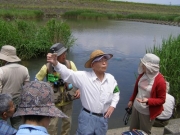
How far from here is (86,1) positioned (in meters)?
57.6

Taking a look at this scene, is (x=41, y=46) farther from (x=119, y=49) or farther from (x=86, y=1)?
(x=86, y=1)

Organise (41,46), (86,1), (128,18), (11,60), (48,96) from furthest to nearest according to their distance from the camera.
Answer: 1. (86,1)
2. (128,18)
3. (41,46)
4. (11,60)
5. (48,96)

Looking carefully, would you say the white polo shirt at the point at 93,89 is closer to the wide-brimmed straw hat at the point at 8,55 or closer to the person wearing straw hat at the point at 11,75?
the person wearing straw hat at the point at 11,75

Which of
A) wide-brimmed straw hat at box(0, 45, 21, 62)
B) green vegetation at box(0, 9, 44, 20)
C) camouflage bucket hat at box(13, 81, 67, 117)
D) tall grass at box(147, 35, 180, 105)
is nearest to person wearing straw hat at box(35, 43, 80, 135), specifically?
wide-brimmed straw hat at box(0, 45, 21, 62)

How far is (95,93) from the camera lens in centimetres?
272

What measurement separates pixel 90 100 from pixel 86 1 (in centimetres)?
5723

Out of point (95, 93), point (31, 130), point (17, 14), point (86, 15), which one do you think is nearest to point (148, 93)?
point (95, 93)

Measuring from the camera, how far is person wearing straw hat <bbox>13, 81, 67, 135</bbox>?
5.05 feet

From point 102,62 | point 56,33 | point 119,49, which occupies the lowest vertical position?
point 119,49

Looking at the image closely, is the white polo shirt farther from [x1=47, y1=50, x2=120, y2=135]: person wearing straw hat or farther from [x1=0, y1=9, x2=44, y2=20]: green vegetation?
[x1=0, y1=9, x2=44, y2=20]: green vegetation

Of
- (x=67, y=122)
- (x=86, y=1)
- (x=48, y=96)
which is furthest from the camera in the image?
(x=86, y=1)

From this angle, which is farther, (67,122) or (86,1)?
(86,1)

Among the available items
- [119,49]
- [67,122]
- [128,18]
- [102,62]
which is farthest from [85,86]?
[128,18]

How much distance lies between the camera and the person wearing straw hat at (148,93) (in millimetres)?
2990
